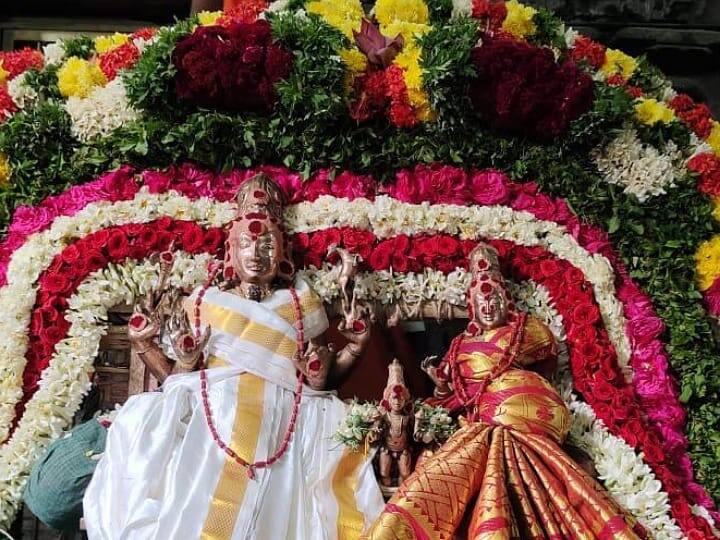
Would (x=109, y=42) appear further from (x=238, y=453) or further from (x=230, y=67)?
(x=238, y=453)

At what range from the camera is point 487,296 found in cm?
396

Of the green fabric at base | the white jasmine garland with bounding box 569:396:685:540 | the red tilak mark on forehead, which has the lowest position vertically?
the green fabric at base

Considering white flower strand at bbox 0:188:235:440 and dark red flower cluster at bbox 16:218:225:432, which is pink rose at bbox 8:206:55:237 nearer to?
white flower strand at bbox 0:188:235:440

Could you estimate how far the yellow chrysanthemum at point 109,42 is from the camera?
4.45m

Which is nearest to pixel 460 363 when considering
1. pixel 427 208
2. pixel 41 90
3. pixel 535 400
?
pixel 535 400

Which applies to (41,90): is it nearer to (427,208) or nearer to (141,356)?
(141,356)

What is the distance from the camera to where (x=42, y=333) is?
3889 millimetres

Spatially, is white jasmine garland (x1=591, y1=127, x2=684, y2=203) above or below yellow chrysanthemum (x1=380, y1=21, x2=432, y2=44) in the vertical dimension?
below

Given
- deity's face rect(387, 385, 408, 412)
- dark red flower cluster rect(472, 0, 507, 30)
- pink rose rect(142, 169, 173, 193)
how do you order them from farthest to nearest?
1. dark red flower cluster rect(472, 0, 507, 30)
2. pink rose rect(142, 169, 173, 193)
3. deity's face rect(387, 385, 408, 412)

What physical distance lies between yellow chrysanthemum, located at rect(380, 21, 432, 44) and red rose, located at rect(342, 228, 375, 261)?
0.92m

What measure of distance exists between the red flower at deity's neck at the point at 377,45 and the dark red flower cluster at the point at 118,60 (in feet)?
3.31

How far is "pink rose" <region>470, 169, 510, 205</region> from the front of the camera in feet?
14.0

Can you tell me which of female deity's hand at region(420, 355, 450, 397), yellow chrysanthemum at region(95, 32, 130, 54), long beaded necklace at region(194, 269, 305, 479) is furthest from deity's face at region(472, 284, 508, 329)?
yellow chrysanthemum at region(95, 32, 130, 54)

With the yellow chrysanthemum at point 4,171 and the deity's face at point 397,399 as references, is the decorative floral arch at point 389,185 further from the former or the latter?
the deity's face at point 397,399
